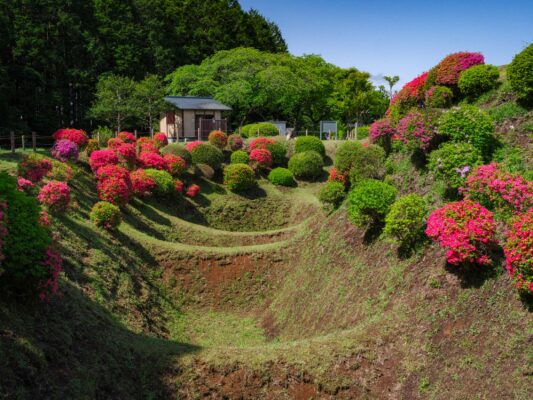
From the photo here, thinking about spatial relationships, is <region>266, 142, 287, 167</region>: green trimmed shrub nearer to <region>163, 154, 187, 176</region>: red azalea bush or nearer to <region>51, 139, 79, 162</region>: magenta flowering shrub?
<region>163, 154, 187, 176</region>: red azalea bush

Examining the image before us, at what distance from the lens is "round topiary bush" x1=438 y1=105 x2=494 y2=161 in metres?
14.9

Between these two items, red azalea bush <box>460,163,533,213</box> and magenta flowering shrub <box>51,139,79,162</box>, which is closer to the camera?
red azalea bush <box>460,163,533,213</box>

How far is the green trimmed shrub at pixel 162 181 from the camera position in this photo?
26234mm

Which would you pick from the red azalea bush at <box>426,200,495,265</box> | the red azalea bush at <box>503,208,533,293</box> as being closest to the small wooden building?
the red azalea bush at <box>426,200,495,265</box>

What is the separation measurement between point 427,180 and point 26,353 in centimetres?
1317

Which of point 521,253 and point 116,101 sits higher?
point 116,101

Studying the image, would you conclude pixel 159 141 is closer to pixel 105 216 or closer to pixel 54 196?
pixel 105 216

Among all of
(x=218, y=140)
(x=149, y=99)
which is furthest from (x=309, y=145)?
(x=149, y=99)

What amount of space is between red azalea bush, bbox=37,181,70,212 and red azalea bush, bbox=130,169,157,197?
6660 mm

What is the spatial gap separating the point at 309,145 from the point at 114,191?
1769 centimetres

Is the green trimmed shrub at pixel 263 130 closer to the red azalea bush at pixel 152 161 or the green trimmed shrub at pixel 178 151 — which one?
the green trimmed shrub at pixel 178 151

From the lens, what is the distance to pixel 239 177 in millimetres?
30172

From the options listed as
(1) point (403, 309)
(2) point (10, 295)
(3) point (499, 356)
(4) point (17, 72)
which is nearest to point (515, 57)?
(1) point (403, 309)

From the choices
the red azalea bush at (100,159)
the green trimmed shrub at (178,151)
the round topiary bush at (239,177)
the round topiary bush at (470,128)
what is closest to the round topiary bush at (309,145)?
the round topiary bush at (239,177)
